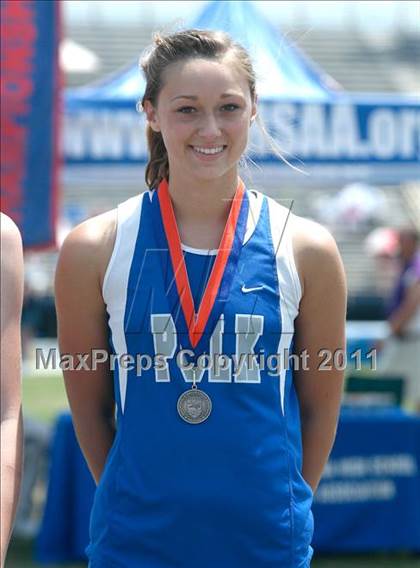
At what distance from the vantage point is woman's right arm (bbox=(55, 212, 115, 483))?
242 centimetres

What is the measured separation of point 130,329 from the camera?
234 cm

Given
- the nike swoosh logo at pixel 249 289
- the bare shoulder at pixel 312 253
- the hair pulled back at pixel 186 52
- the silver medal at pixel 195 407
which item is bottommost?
the silver medal at pixel 195 407

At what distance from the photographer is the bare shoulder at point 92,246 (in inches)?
94.4

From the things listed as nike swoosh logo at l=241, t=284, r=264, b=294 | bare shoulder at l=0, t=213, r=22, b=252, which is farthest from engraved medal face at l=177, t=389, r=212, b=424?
bare shoulder at l=0, t=213, r=22, b=252

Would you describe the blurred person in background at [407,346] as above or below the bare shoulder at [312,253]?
below

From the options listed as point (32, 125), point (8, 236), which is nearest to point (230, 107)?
point (8, 236)

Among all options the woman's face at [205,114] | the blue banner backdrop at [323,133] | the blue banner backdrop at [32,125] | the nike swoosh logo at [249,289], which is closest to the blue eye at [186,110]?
the woman's face at [205,114]

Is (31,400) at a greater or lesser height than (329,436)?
lesser

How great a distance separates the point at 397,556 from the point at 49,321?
16254 millimetres

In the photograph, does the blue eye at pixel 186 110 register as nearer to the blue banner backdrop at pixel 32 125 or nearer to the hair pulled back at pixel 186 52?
the hair pulled back at pixel 186 52

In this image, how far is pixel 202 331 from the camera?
231 cm

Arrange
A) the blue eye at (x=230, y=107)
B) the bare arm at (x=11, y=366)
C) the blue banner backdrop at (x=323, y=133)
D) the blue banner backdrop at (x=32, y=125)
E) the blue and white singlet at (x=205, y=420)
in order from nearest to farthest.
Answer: the bare arm at (x=11, y=366) < the blue and white singlet at (x=205, y=420) < the blue eye at (x=230, y=107) < the blue banner backdrop at (x=32, y=125) < the blue banner backdrop at (x=323, y=133)

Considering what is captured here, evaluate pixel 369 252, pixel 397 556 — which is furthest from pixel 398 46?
pixel 397 556

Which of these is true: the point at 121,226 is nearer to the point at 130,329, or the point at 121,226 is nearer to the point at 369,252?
the point at 130,329
